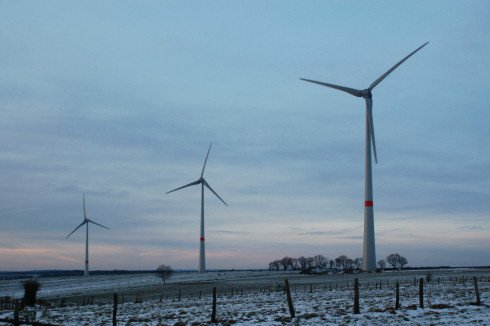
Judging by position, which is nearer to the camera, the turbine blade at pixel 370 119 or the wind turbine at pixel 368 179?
the turbine blade at pixel 370 119

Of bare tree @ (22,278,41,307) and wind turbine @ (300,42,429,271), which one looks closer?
bare tree @ (22,278,41,307)

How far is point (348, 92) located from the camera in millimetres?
96062

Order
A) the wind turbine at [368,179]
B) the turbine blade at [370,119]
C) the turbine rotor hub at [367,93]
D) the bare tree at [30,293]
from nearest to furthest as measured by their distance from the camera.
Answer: the bare tree at [30,293], the turbine blade at [370,119], the wind turbine at [368,179], the turbine rotor hub at [367,93]

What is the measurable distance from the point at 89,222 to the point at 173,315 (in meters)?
154

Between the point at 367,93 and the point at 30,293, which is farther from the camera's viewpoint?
the point at 367,93

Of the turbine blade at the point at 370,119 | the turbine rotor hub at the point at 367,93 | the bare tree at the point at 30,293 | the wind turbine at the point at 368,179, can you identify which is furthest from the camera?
the turbine rotor hub at the point at 367,93

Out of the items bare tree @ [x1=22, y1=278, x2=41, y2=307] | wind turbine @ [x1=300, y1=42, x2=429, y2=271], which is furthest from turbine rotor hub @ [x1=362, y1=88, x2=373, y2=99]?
bare tree @ [x1=22, y1=278, x2=41, y2=307]

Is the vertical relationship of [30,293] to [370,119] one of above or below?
below

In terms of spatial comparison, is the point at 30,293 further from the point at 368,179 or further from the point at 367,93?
the point at 367,93

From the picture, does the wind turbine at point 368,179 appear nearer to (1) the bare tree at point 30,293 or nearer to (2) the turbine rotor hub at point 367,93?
(2) the turbine rotor hub at point 367,93

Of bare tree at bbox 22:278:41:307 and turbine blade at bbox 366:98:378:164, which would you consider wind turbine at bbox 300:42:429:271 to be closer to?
turbine blade at bbox 366:98:378:164

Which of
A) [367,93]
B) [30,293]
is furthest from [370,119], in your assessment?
[30,293]

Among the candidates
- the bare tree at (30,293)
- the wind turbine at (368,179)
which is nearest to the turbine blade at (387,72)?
the wind turbine at (368,179)

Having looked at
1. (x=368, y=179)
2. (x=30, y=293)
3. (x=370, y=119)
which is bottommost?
(x=30, y=293)
